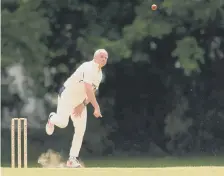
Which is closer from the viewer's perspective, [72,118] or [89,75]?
[89,75]

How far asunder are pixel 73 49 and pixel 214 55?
135 inches

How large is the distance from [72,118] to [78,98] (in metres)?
0.35

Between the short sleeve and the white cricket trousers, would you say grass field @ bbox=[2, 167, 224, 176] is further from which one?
the short sleeve

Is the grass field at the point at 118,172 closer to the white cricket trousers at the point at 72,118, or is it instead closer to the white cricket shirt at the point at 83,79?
the white cricket trousers at the point at 72,118

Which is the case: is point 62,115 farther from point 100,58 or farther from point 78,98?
point 100,58

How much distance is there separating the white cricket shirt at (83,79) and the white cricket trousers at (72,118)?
0.21ft

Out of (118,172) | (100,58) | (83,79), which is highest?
(100,58)

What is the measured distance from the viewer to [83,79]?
14.3 m

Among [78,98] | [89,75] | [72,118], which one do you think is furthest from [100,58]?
[72,118]

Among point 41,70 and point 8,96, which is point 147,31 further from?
point 8,96

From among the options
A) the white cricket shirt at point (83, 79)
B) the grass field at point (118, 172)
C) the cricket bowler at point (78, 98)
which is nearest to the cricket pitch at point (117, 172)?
the grass field at point (118, 172)

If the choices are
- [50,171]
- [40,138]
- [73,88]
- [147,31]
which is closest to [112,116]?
[40,138]

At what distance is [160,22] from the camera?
1908 cm

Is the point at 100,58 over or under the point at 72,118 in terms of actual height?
over
